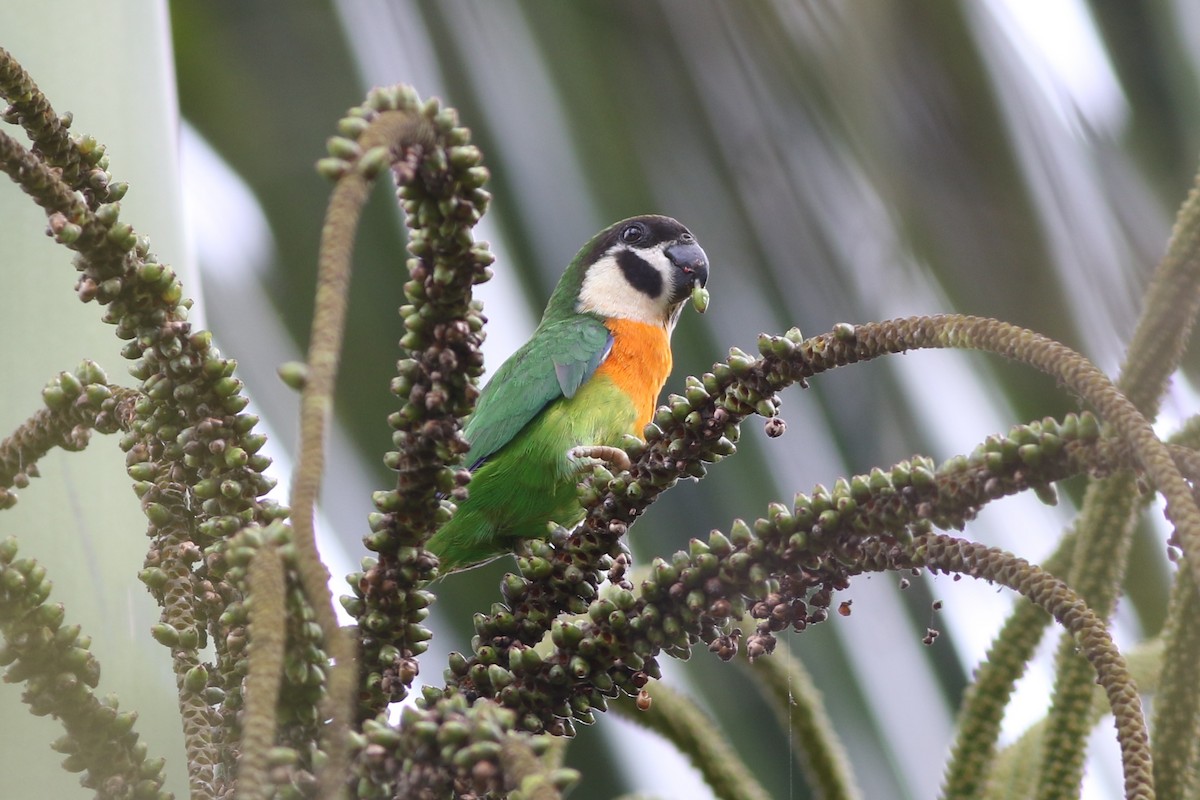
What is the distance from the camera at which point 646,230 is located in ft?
6.55

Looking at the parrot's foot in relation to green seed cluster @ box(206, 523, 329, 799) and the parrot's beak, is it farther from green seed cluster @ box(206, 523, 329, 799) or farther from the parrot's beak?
green seed cluster @ box(206, 523, 329, 799)

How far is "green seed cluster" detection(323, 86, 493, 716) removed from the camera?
0.46m

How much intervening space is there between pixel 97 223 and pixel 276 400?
118cm

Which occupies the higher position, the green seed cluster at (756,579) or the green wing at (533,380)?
the green wing at (533,380)

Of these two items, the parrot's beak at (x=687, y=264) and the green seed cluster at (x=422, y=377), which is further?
the parrot's beak at (x=687, y=264)

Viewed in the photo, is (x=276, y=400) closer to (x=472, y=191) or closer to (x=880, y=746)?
(x=880, y=746)

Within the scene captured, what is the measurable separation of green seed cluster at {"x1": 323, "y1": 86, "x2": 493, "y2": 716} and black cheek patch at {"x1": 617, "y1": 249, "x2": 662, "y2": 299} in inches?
60.1

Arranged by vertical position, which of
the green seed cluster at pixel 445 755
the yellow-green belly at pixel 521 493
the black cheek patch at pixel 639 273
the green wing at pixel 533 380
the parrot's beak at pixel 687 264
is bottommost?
the green seed cluster at pixel 445 755

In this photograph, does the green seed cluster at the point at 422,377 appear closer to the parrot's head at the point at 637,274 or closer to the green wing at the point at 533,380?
the green wing at the point at 533,380

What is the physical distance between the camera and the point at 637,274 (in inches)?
82.0

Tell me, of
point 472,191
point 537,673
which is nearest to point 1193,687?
point 537,673

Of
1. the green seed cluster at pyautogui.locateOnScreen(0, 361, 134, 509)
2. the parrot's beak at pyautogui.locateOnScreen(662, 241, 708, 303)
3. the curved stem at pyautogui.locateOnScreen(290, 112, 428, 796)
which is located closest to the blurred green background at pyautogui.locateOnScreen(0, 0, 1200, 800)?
the parrot's beak at pyautogui.locateOnScreen(662, 241, 708, 303)

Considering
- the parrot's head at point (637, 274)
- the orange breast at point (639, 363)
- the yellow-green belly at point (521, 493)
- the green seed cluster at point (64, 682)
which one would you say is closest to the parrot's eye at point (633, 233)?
the parrot's head at point (637, 274)

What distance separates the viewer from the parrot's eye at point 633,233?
1.99 metres
